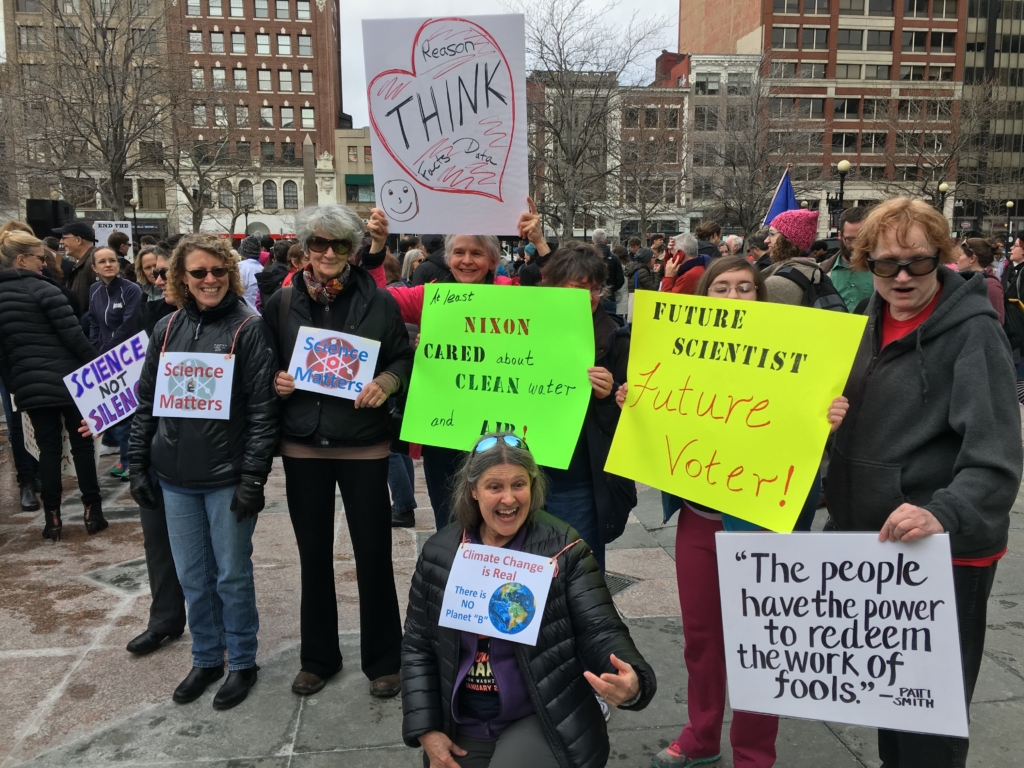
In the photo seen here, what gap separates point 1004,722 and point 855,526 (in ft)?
4.85

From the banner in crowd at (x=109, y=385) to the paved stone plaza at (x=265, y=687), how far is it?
969 millimetres

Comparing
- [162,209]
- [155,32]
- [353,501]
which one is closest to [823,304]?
[353,501]

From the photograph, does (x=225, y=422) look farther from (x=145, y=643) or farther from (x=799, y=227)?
(x=799, y=227)

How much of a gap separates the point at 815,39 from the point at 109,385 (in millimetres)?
65946

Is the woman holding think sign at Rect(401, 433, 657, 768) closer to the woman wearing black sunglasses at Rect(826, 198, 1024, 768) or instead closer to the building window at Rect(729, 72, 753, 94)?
the woman wearing black sunglasses at Rect(826, 198, 1024, 768)

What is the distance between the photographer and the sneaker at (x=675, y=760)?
2.89 meters

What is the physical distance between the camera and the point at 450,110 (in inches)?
130

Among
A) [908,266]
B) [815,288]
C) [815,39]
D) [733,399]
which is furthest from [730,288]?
[815,39]

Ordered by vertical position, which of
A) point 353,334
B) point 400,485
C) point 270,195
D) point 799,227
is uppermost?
point 270,195

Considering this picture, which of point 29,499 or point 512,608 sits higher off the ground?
point 512,608

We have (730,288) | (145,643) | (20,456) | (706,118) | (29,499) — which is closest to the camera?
(730,288)

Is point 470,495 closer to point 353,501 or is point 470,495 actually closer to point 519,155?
point 353,501

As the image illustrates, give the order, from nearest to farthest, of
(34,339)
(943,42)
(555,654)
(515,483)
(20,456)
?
(555,654) < (515,483) < (34,339) < (20,456) < (943,42)

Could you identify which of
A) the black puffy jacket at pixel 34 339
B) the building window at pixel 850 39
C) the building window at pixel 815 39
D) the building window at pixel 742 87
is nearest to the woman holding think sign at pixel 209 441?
the black puffy jacket at pixel 34 339
